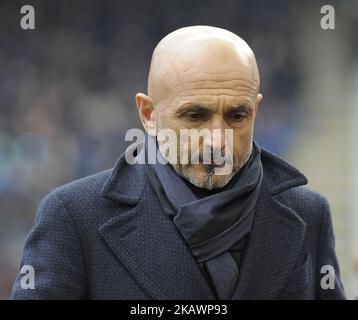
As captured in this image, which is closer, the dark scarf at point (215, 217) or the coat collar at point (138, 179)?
the dark scarf at point (215, 217)

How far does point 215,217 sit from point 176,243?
98 mm

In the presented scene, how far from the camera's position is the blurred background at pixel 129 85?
5199mm

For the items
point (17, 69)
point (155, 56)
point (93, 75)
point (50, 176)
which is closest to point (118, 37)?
point (93, 75)

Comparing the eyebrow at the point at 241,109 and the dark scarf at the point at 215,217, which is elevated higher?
the eyebrow at the point at 241,109

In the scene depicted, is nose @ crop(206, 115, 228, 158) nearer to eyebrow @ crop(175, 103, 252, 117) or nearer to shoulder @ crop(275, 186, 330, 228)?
eyebrow @ crop(175, 103, 252, 117)

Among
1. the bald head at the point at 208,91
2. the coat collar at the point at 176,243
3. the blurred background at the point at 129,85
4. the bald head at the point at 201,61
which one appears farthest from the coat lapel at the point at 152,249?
the blurred background at the point at 129,85

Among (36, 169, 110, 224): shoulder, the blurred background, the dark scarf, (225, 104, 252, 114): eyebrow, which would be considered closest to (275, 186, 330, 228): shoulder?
the dark scarf

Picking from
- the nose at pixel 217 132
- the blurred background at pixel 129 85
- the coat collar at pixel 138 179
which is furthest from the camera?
the blurred background at pixel 129 85

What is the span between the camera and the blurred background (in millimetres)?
5199

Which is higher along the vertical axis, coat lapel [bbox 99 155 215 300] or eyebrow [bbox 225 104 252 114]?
eyebrow [bbox 225 104 252 114]

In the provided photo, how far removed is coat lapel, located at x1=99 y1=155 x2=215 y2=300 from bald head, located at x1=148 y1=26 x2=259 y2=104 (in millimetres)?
230

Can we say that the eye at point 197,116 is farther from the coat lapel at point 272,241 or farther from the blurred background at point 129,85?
the blurred background at point 129,85

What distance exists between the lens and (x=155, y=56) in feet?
5.36

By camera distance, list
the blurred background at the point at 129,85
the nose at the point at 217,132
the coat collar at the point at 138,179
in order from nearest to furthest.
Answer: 1. the nose at the point at 217,132
2. the coat collar at the point at 138,179
3. the blurred background at the point at 129,85
